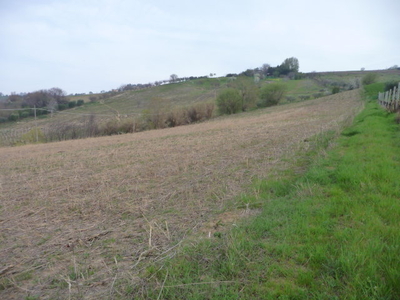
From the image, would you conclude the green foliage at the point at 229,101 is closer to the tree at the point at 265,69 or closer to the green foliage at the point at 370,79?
the green foliage at the point at 370,79

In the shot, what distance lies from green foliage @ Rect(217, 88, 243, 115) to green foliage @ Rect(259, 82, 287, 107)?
24.1ft

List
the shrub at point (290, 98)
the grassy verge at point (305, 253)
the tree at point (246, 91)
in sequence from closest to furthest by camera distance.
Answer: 1. the grassy verge at point (305, 253)
2. the tree at point (246, 91)
3. the shrub at point (290, 98)

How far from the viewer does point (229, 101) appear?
151 ft

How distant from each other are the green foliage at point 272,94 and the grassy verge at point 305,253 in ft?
159

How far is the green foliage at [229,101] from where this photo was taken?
45781mm

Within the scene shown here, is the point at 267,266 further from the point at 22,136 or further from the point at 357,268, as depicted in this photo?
the point at 22,136

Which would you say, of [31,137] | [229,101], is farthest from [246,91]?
[31,137]

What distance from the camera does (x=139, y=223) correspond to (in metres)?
4.78

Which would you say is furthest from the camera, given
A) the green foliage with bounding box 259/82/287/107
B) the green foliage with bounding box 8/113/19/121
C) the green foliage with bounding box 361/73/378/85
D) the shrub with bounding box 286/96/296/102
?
the shrub with bounding box 286/96/296/102

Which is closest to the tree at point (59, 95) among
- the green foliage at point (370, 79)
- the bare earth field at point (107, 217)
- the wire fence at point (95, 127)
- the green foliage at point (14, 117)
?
the green foliage at point (14, 117)

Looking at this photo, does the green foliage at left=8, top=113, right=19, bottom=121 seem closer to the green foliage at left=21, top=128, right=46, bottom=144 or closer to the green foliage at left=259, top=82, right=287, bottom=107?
the green foliage at left=21, top=128, right=46, bottom=144

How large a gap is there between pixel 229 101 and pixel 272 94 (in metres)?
10.4

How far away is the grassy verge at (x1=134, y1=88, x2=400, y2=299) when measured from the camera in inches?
106

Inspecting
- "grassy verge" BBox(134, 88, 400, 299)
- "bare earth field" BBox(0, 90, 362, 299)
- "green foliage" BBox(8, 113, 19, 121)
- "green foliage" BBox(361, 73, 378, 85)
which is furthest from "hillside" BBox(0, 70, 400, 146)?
"grassy verge" BBox(134, 88, 400, 299)
